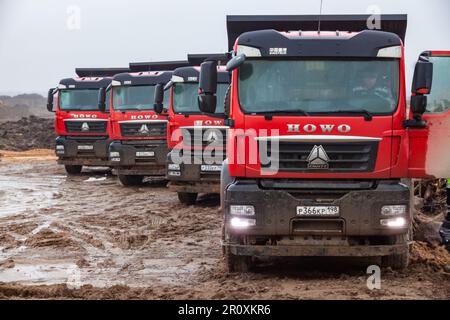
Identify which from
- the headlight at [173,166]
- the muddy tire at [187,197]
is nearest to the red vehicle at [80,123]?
the muddy tire at [187,197]

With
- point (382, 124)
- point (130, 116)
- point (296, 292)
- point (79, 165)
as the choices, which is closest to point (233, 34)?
point (382, 124)

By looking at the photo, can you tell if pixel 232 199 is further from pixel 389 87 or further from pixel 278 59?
pixel 389 87

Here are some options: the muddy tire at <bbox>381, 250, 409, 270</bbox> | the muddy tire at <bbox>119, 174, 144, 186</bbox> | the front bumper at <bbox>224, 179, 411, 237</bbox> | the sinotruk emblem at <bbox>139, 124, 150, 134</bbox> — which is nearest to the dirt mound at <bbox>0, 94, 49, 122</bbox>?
the muddy tire at <bbox>119, 174, 144, 186</bbox>

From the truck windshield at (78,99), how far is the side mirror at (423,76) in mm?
14339

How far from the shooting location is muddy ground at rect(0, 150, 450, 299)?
22.0ft

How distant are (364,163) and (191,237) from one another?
3831 mm

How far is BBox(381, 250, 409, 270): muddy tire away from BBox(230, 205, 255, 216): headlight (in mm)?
1573

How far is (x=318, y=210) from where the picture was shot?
23.1ft

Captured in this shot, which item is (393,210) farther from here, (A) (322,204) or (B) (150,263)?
(B) (150,263)

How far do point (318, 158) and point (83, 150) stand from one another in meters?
14.2

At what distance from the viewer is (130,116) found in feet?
56.0

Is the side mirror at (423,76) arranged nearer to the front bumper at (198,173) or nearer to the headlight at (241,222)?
the headlight at (241,222)

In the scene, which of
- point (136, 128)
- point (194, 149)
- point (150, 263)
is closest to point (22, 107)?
point (136, 128)

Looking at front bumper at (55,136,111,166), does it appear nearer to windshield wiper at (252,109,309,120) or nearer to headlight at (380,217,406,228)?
Result: windshield wiper at (252,109,309,120)
